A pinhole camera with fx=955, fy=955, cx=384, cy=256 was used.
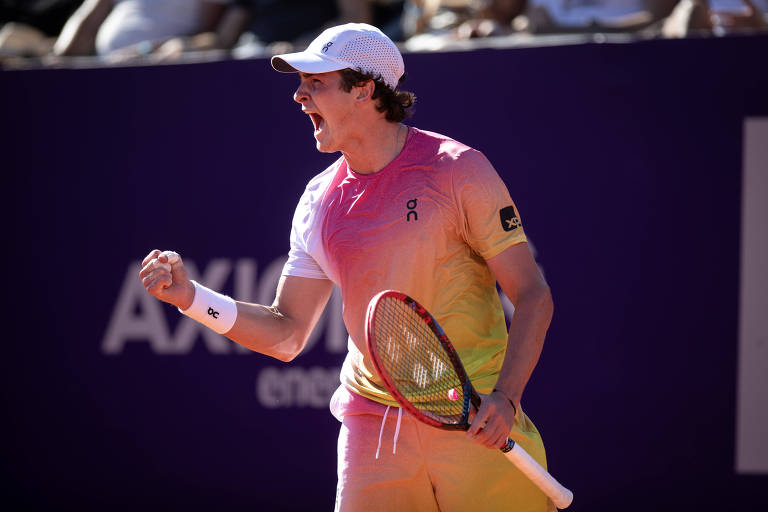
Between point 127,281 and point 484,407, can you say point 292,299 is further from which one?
point 127,281

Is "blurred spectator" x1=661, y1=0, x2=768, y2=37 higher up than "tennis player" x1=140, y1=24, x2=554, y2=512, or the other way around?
"blurred spectator" x1=661, y1=0, x2=768, y2=37

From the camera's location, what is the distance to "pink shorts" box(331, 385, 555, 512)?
249 centimetres

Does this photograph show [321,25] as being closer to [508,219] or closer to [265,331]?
[265,331]

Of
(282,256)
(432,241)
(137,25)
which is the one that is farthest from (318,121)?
(137,25)

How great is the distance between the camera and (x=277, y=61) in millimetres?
2676

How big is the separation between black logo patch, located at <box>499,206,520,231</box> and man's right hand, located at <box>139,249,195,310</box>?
33.3 inches

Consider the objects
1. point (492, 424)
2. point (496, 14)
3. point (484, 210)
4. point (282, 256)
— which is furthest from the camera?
point (496, 14)

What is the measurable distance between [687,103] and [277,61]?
221 cm

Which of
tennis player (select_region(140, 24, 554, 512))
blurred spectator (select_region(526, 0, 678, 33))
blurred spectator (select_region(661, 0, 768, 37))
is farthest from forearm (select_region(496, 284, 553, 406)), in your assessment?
blurred spectator (select_region(526, 0, 678, 33))

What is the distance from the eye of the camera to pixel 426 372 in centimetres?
240

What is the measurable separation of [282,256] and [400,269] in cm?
203

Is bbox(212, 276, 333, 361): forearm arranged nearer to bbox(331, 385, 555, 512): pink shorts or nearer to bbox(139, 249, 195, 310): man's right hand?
bbox(139, 249, 195, 310): man's right hand

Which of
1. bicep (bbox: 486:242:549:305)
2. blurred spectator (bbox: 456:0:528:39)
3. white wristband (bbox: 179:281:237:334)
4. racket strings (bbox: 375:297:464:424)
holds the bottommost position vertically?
racket strings (bbox: 375:297:464:424)

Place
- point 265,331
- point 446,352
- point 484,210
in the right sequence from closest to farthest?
point 446,352
point 484,210
point 265,331
